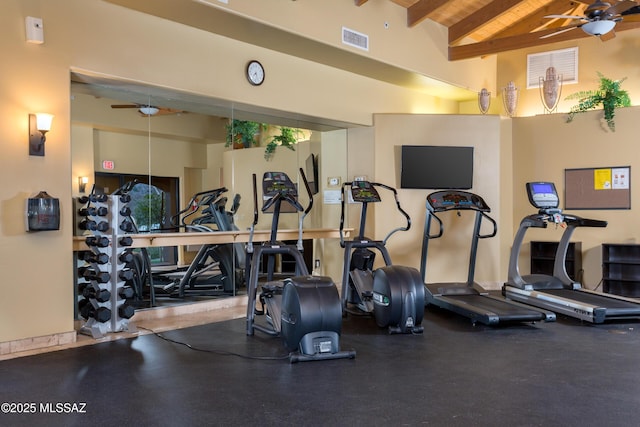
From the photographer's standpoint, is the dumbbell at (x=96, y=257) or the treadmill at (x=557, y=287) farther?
the treadmill at (x=557, y=287)

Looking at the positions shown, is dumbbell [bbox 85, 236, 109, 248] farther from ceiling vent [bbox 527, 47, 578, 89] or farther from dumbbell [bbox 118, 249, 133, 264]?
ceiling vent [bbox 527, 47, 578, 89]

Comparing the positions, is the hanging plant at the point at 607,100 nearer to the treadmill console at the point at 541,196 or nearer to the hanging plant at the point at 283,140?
the treadmill console at the point at 541,196

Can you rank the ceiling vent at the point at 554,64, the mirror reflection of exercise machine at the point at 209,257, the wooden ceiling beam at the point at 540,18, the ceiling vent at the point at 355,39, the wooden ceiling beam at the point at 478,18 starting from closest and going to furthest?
1. the mirror reflection of exercise machine at the point at 209,257
2. the ceiling vent at the point at 355,39
3. the wooden ceiling beam at the point at 478,18
4. the wooden ceiling beam at the point at 540,18
5. the ceiling vent at the point at 554,64

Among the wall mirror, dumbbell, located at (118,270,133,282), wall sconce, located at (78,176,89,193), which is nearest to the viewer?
dumbbell, located at (118,270,133,282)

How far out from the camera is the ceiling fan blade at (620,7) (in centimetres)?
482

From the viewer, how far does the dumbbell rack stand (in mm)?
4812

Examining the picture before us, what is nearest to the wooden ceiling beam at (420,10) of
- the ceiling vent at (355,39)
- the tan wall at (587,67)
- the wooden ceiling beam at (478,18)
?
the wooden ceiling beam at (478,18)

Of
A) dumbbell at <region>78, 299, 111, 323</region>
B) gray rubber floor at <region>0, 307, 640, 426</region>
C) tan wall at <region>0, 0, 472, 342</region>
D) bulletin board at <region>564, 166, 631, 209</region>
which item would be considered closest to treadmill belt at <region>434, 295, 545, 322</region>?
gray rubber floor at <region>0, 307, 640, 426</region>

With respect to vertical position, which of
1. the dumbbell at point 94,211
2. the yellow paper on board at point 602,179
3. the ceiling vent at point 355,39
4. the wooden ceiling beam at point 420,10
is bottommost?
the dumbbell at point 94,211

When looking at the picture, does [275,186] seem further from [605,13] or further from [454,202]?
[605,13]

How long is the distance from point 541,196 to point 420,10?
3122 millimetres

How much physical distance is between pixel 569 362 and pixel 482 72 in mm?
5987

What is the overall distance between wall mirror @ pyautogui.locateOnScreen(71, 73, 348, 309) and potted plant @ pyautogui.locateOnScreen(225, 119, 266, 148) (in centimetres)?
1

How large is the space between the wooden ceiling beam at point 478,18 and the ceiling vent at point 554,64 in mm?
1449
